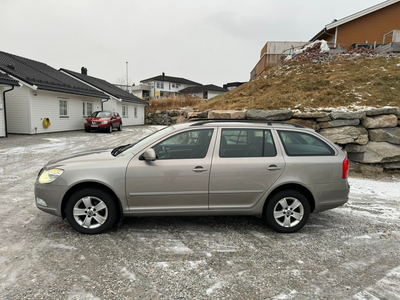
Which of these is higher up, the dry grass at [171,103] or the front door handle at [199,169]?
the dry grass at [171,103]

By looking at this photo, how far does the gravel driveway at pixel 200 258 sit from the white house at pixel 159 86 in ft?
191

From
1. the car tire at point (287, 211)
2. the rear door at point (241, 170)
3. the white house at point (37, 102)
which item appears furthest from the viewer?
the white house at point (37, 102)

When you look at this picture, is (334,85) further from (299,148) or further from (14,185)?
(14,185)

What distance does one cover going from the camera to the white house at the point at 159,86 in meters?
62.2

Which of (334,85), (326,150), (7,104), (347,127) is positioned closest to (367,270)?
(326,150)

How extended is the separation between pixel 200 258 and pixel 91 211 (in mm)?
1608

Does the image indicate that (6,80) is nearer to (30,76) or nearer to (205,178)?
(30,76)

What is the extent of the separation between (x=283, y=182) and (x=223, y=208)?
0.91m

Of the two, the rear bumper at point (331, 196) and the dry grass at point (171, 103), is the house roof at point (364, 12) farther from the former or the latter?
the rear bumper at point (331, 196)

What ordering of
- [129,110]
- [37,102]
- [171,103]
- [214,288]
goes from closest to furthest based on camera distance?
[214,288]
[37,102]
[129,110]
[171,103]

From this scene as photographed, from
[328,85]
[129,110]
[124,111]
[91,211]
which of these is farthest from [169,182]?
[129,110]

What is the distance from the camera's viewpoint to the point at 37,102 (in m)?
16.5

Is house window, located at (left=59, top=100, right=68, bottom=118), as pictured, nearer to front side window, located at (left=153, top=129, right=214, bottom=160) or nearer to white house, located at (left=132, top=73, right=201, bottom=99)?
front side window, located at (left=153, top=129, right=214, bottom=160)

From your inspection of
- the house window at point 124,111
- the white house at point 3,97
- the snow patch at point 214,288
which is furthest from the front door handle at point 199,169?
the house window at point 124,111
